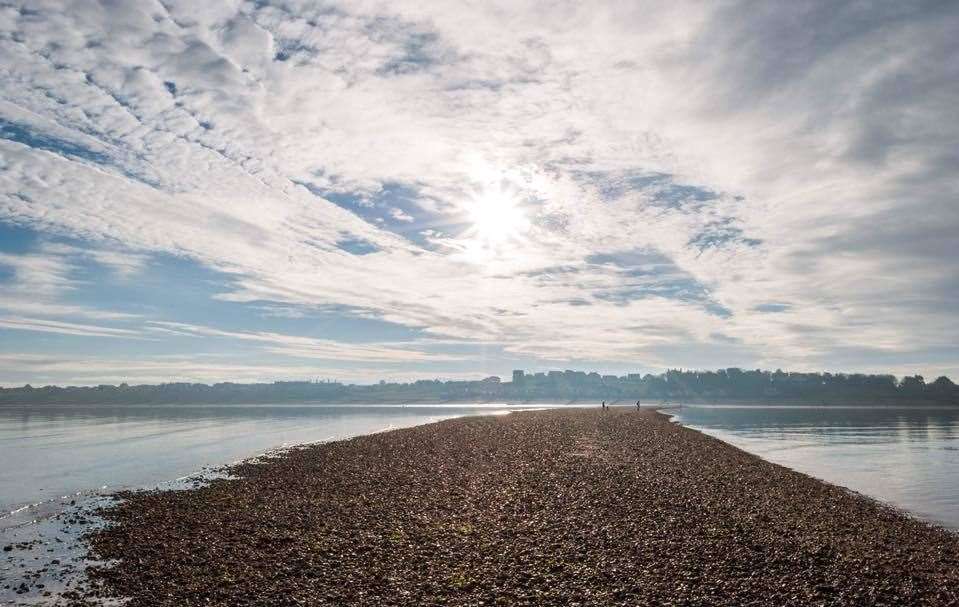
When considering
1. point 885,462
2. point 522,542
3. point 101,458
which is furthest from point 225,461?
point 885,462

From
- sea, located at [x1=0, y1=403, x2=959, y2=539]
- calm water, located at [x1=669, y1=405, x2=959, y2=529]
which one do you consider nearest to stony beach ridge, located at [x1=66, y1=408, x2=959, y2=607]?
calm water, located at [x1=669, y1=405, x2=959, y2=529]

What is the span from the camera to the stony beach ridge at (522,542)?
15648 mm

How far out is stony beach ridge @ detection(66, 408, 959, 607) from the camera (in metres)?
15.6

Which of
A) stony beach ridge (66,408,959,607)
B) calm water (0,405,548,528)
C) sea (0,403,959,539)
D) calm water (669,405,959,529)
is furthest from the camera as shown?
calm water (0,405,548,528)

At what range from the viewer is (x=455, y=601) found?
14969 millimetres

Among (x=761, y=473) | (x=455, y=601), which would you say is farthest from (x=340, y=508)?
(x=761, y=473)

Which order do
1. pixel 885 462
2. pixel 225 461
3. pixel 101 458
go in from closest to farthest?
1. pixel 885 462
2. pixel 225 461
3. pixel 101 458

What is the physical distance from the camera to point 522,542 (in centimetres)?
2017

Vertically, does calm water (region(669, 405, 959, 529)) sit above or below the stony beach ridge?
below

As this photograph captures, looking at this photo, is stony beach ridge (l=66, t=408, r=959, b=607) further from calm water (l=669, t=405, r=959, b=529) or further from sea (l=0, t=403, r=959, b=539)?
sea (l=0, t=403, r=959, b=539)

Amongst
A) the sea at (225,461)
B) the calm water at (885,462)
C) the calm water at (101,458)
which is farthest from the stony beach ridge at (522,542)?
the calm water at (101,458)

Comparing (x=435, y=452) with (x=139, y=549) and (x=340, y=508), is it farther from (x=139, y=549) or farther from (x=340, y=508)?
(x=139, y=549)

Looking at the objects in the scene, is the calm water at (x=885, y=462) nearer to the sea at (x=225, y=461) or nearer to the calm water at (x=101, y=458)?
the sea at (x=225, y=461)

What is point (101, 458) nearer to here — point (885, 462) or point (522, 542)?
point (522, 542)
